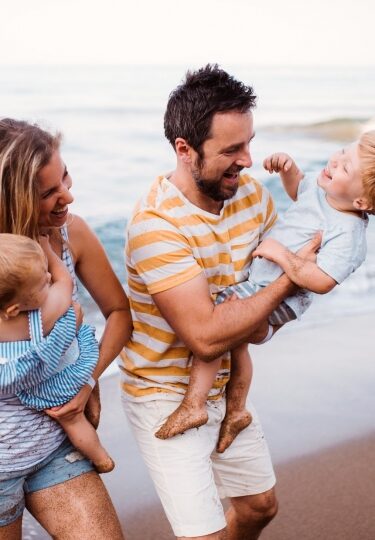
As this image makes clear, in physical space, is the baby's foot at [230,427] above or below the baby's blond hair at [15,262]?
below

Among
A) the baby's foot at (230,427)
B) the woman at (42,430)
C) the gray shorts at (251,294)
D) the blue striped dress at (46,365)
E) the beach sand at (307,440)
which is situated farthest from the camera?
the beach sand at (307,440)

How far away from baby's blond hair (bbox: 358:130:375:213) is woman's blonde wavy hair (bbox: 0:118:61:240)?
3.58 feet

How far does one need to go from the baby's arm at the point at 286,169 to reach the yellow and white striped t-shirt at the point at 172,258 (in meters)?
0.12

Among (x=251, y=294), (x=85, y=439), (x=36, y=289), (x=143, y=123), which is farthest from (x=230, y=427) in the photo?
(x=143, y=123)

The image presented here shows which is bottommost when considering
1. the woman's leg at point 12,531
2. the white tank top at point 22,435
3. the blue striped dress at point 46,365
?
the woman's leg at point 12,531

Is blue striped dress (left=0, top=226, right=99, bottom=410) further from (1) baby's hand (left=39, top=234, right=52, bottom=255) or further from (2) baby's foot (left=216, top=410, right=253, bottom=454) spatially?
(2) baby's foot (left=216, top=410, right=253, bottom=454)

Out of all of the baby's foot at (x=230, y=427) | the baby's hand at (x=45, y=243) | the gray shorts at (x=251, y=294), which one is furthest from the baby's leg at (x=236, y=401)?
the baby's hand at (x=45, y=243)

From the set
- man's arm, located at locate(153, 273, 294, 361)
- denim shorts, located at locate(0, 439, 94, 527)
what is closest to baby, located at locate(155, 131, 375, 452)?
man's arm, located at locate(153, 273, 294, 361)

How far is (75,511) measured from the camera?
2682 millimetres

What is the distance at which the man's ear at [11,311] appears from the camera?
94.0 inches

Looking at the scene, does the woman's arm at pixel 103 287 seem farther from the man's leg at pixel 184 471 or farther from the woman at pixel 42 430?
the man's leg at pixel 184 471

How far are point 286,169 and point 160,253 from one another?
2.32 ft

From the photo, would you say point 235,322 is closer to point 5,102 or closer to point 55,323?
point 55,323

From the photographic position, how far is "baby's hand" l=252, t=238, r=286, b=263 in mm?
2943
